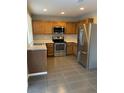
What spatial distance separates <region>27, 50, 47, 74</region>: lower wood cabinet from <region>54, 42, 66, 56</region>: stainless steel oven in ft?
10.1

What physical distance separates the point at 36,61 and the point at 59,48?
3345 millimetres

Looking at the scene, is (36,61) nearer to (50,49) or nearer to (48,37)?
(50,49)

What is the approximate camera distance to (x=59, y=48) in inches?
280

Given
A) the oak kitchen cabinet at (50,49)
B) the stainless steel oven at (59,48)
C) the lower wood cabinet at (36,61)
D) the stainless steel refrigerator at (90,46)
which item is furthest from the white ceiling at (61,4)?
the stainless steel oven at (59,48)

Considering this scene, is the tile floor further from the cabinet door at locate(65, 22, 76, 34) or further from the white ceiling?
the cabinet door at locate(65, 22, 76, 34)

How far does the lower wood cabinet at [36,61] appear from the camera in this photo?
12.3ft

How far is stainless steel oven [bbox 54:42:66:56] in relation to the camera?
7.04 metres

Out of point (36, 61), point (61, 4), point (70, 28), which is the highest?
point (61, 4)

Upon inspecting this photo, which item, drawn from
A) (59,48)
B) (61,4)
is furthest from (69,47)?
(61,4)
